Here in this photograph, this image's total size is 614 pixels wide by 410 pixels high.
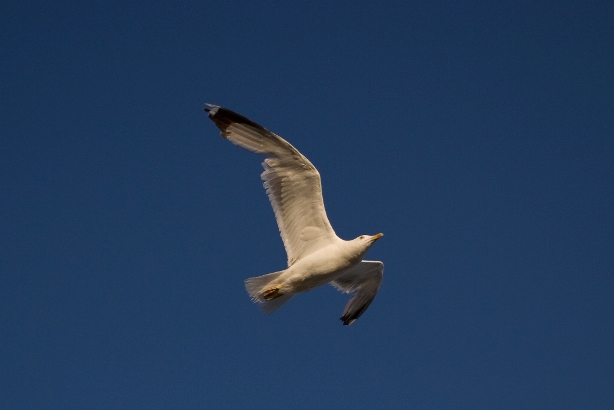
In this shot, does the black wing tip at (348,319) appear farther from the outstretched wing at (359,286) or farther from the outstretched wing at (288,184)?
the outstretched wing at (288,184)

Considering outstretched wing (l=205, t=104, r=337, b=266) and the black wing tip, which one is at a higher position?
outstretched wing (l=205, t=104, r=337, b=266)

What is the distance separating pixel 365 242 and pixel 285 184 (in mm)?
1450

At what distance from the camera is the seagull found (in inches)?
503

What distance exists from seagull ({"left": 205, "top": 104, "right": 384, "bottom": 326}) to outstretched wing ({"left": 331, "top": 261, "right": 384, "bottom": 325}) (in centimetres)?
140

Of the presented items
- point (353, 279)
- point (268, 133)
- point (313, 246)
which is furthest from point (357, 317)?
point (268, 133)

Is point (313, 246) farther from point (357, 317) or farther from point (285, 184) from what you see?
point (357, 317)

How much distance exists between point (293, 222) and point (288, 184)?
2.11 feet

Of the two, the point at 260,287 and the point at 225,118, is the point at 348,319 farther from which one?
the point at 225,118

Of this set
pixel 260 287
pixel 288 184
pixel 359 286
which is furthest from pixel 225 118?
pixel 359 286

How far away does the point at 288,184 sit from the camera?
13.1 metres

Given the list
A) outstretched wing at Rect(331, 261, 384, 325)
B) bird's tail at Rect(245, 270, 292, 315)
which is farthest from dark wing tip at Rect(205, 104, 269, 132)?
outstretched wing at Rect(331, 261, 384, 325)

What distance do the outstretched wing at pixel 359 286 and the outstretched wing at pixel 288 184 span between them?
1500 mm

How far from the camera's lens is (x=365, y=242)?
12984 millimetres

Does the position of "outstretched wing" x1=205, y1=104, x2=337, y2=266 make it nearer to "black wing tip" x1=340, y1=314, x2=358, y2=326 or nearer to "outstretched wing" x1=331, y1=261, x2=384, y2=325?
"outstretched wing" x1=331, y1=261, x2=384, y2=325
